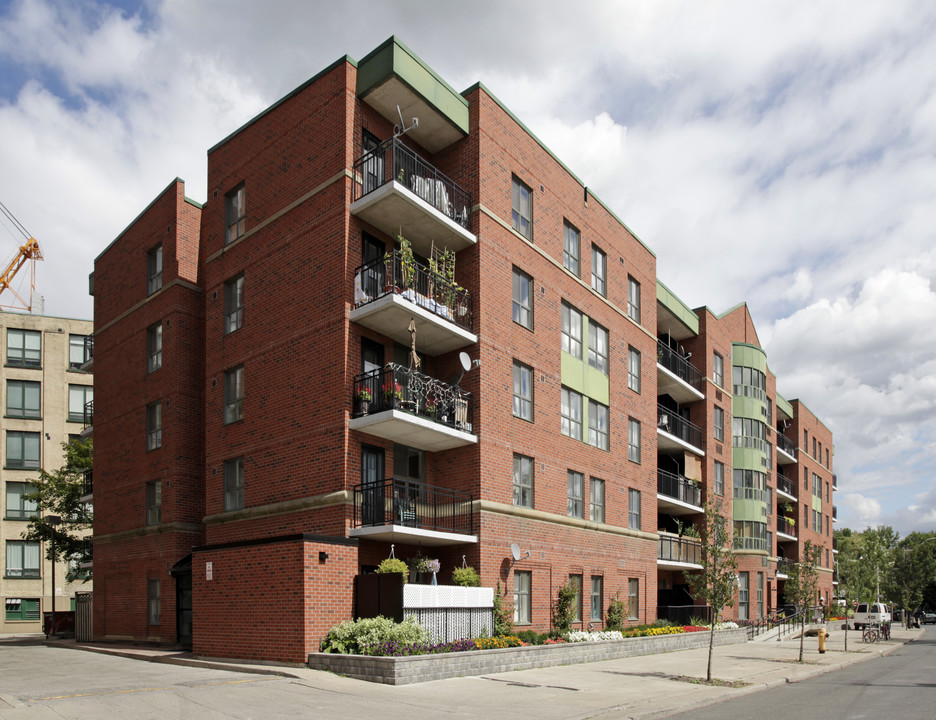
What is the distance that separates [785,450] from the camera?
58594mm

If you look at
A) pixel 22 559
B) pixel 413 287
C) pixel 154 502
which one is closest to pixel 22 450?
pixel 22 559

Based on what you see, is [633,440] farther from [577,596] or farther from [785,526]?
[785,526]

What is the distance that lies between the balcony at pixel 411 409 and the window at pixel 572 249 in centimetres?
834

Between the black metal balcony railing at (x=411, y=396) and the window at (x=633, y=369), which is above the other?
the window at (x=633, y=369)

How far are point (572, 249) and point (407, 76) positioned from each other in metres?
9.88

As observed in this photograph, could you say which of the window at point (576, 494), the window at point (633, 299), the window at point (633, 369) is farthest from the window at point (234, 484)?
the window at point (633, 299)

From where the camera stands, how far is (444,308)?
23297 mm

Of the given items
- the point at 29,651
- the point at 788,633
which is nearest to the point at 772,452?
the point at 788,633

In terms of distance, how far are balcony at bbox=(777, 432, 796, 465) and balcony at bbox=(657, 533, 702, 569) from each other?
70.3ft

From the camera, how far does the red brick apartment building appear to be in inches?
851

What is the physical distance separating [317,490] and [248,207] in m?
9.60

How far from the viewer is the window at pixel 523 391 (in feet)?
83.1

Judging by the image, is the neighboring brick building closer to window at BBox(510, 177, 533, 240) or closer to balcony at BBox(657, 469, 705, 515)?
balcony at BBox(657, 469, 705, 515)

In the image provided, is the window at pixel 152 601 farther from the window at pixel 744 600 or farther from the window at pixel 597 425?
the window at pixel 744 600
